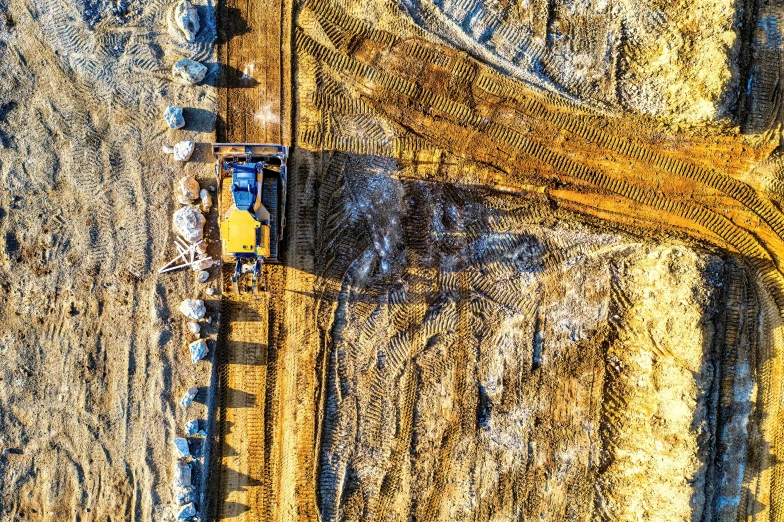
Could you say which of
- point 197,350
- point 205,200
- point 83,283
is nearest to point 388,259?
point 205,200

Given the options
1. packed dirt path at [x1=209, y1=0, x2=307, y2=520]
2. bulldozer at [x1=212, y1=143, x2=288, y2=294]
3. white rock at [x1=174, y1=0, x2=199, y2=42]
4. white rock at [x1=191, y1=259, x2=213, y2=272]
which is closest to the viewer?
bulldozer at [x1=212, y1=143, x2=288, y2=294]

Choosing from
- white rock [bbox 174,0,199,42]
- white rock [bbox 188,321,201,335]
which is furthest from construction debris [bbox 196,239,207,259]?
white rock [bbox 174,0,199,42]

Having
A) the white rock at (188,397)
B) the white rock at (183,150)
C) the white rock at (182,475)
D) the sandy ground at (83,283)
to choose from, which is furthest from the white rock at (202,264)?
the white rock at (182,475)

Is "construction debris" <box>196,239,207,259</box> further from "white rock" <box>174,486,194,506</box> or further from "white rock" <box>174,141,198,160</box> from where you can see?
"white rock" <box>174,486,194,506</box>

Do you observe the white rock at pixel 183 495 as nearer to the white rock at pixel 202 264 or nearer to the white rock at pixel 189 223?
the white rock at pixel 202 264

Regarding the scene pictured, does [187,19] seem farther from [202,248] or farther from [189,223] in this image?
[202,248]

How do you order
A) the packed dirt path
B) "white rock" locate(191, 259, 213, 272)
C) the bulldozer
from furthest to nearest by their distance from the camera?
the packed dirt path → "white rock" locate(191, 259, 213, 272) → the bulldozer
